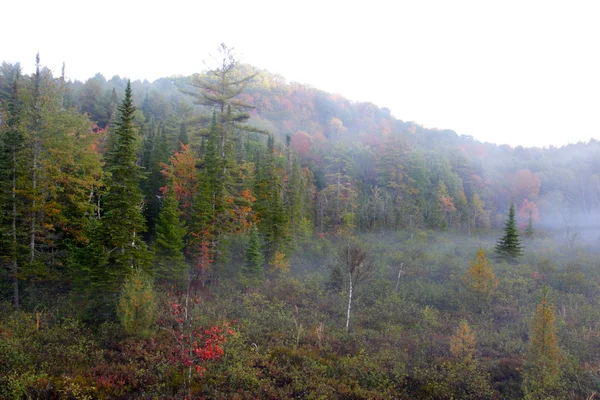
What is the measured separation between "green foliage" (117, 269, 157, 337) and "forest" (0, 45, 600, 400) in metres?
0.09

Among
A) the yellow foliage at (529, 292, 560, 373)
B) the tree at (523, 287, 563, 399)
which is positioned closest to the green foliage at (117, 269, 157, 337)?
the tree at (523, 287, 563, 399)

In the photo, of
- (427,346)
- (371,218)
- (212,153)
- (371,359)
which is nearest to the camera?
(371,359)

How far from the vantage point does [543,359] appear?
1516cm

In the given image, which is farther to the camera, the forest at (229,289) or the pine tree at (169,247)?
the pine tree at (169,247)

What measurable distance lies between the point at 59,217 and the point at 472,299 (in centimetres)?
3147

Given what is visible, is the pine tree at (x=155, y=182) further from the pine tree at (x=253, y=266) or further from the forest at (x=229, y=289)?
the pine tree at (x=253, y=266)

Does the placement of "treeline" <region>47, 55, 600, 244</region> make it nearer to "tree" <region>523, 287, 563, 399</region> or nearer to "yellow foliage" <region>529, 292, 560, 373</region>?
"yellow foliage" <region>529, 292, 560, 373</region>

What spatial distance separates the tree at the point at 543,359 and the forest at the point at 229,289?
0.27 ft

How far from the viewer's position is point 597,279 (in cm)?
3114

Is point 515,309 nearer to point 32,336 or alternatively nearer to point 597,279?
point 597,279

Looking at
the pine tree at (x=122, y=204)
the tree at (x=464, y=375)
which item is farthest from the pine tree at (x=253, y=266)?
the tree at (x=464, y=375)

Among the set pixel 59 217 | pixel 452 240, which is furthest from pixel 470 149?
pixel 59 217

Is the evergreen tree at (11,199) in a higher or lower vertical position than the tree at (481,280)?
higher

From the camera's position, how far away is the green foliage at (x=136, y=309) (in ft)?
53.1
